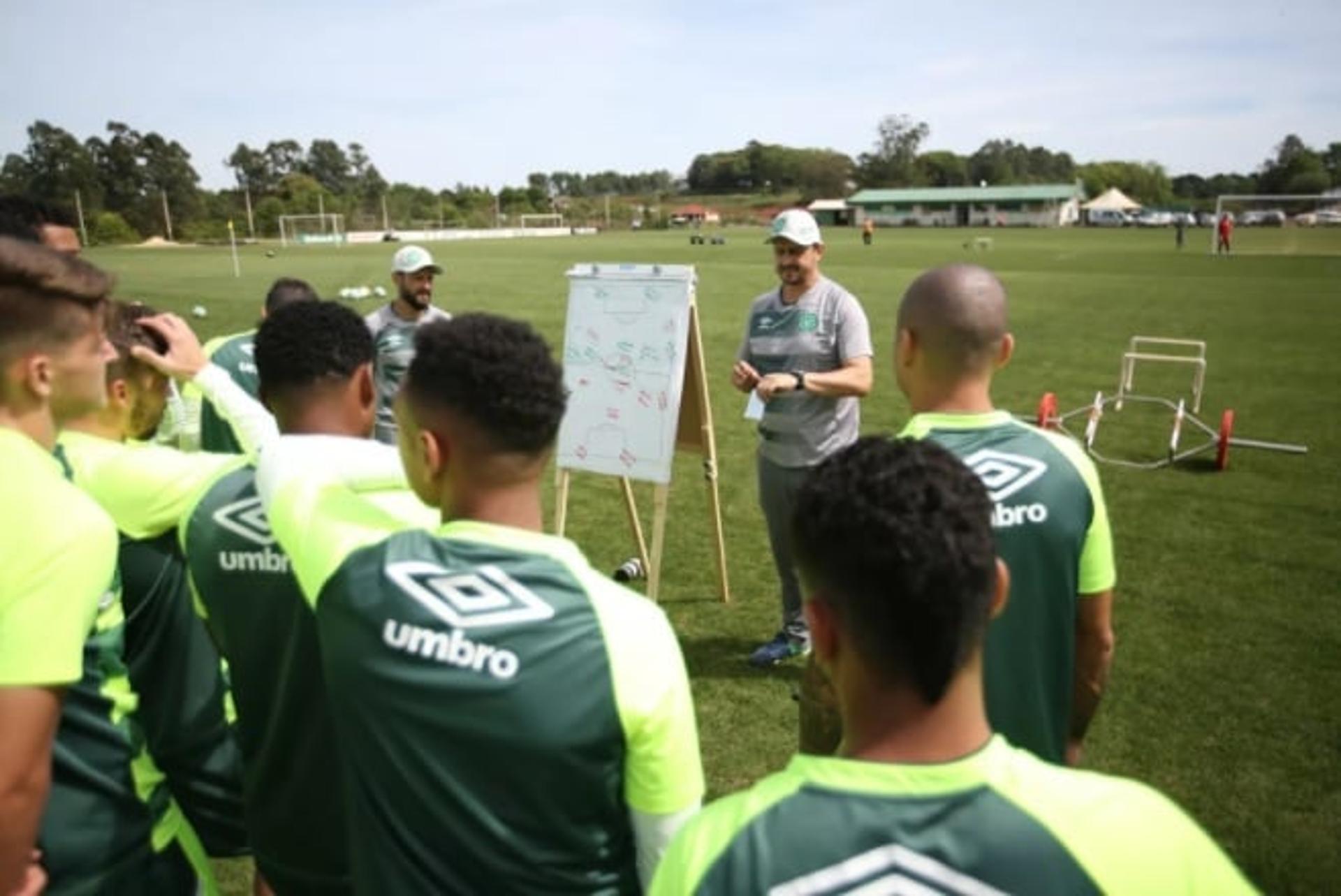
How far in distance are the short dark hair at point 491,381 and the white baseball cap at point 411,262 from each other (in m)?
4.52

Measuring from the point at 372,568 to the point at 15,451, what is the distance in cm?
69

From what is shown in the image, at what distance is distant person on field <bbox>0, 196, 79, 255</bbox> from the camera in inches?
155

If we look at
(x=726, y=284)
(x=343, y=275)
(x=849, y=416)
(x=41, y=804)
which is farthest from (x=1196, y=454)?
(x=343, y=275)

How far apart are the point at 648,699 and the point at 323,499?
0.87m

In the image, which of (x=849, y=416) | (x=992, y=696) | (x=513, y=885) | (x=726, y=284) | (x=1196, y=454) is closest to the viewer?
(x=513, y=885)

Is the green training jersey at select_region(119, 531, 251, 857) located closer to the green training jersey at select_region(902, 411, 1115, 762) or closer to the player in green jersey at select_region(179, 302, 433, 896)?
the player in green jersey at select_region(179, 302, 433, 896)

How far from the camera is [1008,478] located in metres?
2.42

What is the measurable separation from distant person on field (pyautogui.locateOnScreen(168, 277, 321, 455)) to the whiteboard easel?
1.81 m

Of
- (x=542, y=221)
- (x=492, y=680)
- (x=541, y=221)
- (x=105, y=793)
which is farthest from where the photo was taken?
(x=542, y=221)

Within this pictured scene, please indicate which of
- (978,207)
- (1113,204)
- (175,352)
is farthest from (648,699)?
(1113,204)

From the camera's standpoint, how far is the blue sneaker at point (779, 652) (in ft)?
18.3

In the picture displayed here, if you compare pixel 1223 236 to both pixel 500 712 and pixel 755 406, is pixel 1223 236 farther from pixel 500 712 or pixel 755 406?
pixel 500 712

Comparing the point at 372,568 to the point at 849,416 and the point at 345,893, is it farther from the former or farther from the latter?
the point at 849,416

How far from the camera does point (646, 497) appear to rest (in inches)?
369
